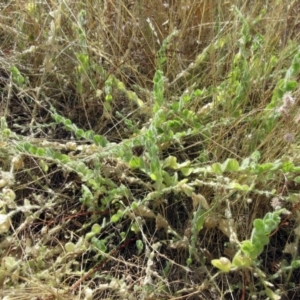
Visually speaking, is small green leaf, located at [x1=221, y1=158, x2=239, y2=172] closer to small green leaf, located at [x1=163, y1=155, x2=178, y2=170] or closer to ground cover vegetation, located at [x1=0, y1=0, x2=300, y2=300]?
ground cover vegetation, located at [x1=0, y1=0, x2=300, y2=300]

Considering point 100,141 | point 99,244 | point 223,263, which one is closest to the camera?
point 223,263

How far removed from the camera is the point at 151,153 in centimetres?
115

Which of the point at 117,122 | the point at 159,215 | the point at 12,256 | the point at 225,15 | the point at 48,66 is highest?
the point at 225,15

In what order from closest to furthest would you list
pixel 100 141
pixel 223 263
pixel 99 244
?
pixel 223 263, pixel 99 244, pixel 100 141

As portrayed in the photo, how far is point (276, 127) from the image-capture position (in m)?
1.21

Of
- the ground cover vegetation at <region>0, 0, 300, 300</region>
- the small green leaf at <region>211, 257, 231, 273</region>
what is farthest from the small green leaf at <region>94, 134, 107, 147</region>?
the small green leaf at <region>211, 257, 231, 273</region>

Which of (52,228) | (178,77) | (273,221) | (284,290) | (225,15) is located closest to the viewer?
(273,221)

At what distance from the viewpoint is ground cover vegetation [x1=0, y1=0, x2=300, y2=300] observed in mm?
1119

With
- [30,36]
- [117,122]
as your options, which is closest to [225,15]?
[117,122]

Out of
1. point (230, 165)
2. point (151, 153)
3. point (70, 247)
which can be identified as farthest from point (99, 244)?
point (230, 165)

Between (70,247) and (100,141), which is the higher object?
(100,141)

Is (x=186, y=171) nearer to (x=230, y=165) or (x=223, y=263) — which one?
(x=230, y=165)

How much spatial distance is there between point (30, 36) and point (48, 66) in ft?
0.53

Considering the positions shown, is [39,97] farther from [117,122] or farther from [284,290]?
[284,290]
